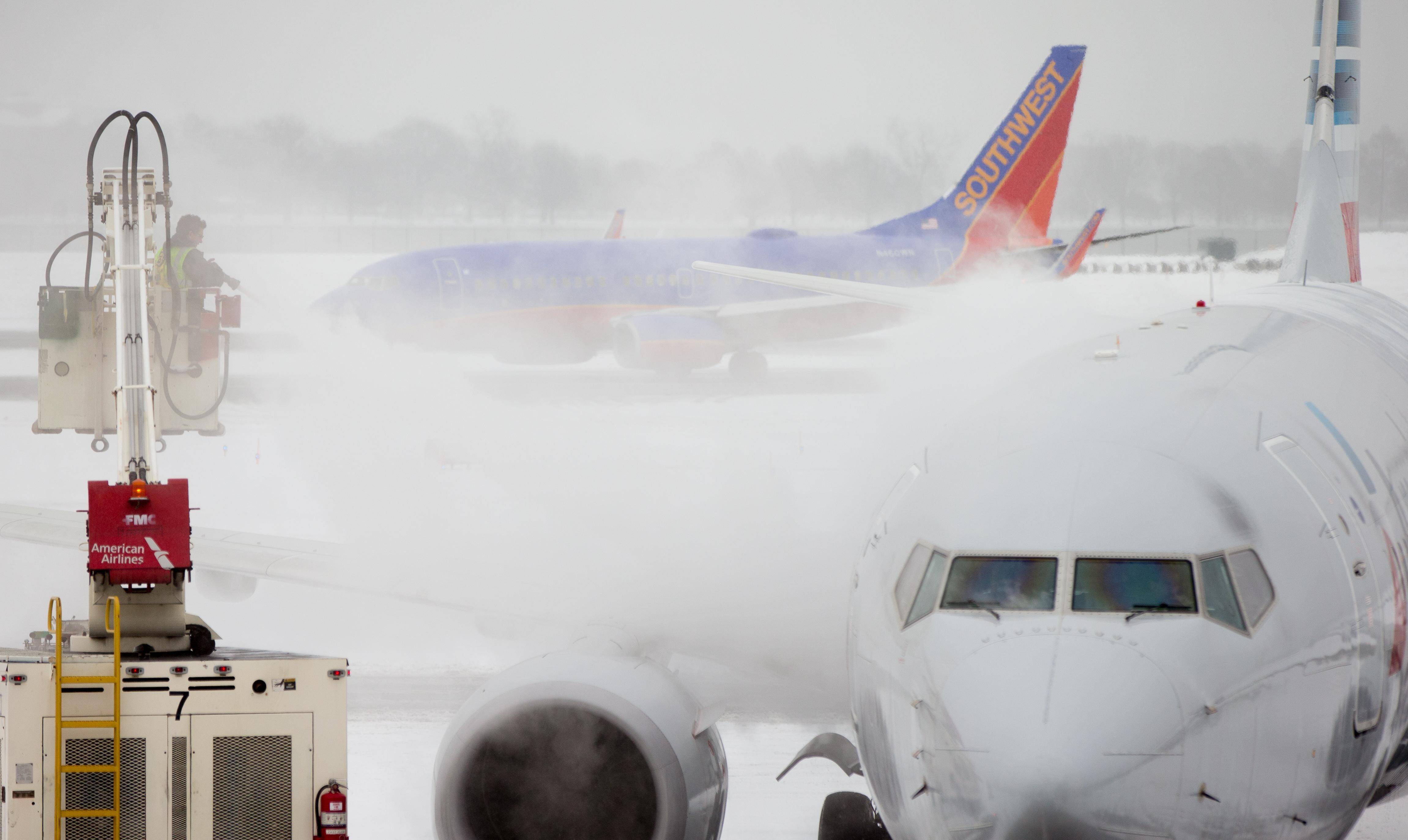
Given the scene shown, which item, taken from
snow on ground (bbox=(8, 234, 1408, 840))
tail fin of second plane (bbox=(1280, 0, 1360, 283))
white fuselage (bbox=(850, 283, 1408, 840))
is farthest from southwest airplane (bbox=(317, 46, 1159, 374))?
white fuselage (bbox=(850, 283, 1408, 840))

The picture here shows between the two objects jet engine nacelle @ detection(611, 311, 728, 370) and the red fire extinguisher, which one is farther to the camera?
jet engine nacelle @ detection(611, 311, 728, 370)

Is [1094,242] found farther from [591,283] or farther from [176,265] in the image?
[176,265]

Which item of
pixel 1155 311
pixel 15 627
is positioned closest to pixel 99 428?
pixel 15 627

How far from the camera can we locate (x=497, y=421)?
19500 mm

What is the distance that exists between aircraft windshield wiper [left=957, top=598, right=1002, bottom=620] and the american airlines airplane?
0.01 metres

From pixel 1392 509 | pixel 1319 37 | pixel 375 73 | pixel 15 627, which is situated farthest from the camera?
pixel 375 73

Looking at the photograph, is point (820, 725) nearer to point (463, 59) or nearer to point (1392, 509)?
point (1392, 509)

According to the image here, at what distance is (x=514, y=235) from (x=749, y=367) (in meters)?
8.99

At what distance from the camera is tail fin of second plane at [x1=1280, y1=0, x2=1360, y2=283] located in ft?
40.2

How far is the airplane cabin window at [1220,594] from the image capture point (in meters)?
4.59

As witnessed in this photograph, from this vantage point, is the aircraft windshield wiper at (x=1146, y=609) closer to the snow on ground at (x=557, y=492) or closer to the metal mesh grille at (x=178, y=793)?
the snow on ground at (x=557, y=492)

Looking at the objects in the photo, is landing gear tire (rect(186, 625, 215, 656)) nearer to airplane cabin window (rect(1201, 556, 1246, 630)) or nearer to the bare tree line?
airplane cabin window (rect(1201, 556, 1246, 630))

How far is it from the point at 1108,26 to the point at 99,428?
38.9 meters

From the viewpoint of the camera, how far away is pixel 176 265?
10.1 metres
